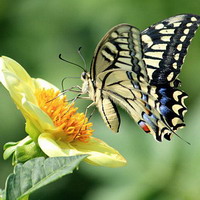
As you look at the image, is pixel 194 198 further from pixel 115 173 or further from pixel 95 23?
pixel 95 23

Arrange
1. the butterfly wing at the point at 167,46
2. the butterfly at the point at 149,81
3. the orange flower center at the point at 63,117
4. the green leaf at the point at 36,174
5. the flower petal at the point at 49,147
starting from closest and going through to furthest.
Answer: the green leaf at the point at 36,174 → the flower petal at the point at 49,147 → the orange flower center at the point at 63,117 → the butterfly at the point at 149,81 → the butterfly wing at the point at 167,46

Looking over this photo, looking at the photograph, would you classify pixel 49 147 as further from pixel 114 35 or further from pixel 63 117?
pixel 114 35

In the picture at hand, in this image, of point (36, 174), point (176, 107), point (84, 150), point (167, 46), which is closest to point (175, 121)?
point (176, 107)

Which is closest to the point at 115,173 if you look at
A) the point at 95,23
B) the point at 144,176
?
the point at 144,176

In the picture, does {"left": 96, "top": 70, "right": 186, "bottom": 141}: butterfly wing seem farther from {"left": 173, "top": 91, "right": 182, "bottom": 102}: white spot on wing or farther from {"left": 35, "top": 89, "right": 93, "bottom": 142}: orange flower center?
{"left": 35, "top": 89, "right": 93, "bottom": 142}: orange flower center

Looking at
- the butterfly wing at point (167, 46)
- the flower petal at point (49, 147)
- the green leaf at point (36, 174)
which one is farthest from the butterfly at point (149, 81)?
the green leaf at point (36, 174)

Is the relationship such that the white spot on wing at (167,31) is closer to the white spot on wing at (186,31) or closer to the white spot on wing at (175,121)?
the white spot on wing at (186,31)
